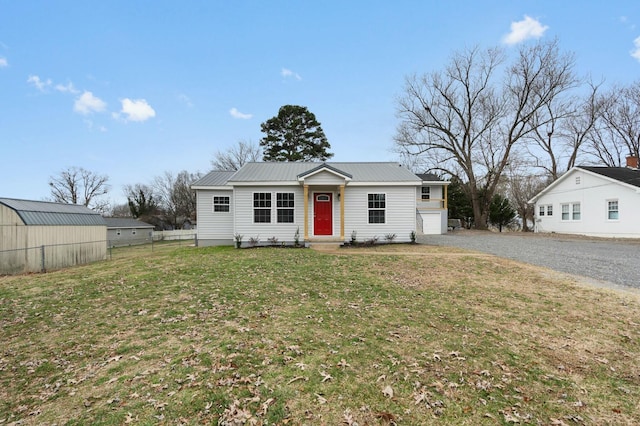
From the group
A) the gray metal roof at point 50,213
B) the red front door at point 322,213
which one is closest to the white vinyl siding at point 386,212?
the red front door at point 322,213

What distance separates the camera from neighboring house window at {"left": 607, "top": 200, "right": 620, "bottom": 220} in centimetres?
1928

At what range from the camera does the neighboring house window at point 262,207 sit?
1483cm

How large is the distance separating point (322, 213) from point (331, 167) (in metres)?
2.46

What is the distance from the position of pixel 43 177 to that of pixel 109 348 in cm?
5883

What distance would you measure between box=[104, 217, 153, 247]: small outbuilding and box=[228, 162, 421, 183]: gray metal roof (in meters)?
26.2

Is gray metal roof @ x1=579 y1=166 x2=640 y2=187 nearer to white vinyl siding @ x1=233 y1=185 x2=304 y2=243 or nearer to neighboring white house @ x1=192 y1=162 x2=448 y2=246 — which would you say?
neighboring white house @ x1=192 y1=162 x2=448 y2=246

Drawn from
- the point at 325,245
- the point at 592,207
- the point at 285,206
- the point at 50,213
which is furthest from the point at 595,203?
the point at 50,213

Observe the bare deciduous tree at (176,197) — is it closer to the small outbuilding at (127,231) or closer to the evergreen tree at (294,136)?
the small outbuilding at (127,231)

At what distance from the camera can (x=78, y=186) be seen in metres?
49.0

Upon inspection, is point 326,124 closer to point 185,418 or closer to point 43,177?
point 185,418

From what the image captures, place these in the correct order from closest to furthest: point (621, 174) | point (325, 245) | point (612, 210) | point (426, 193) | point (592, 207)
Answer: point (325, 245)
point (612, 210)
point (621, 174)
point (592, 207)
point (426, 193)

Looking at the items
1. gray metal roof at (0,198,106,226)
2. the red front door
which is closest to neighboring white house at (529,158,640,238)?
the red front door

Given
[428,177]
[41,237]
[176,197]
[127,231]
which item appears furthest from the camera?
[176,197]

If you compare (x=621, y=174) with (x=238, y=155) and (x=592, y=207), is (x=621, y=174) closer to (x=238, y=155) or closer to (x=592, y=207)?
(x=592, y=207)
